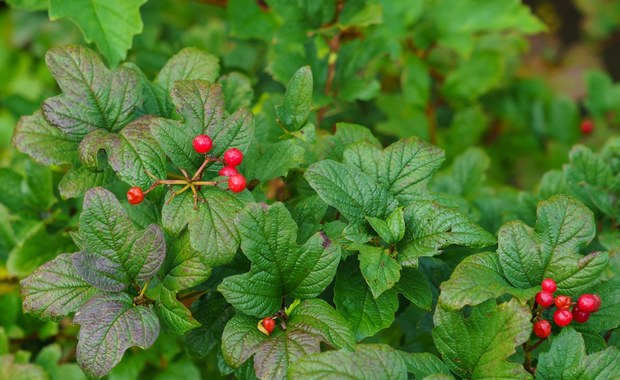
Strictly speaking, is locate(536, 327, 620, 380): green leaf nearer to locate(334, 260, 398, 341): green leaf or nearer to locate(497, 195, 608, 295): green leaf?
locate(497, 195, 608, 295): green leaf

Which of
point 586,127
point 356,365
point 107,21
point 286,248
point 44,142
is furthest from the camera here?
point 586,127

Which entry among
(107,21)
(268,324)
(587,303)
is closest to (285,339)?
(268,324)

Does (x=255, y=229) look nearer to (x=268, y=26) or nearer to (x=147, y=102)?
(x=147, y=102)

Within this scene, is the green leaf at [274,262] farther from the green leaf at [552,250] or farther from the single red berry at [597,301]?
the single red berry at [597,301]

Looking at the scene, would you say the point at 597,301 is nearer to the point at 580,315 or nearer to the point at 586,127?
the point at 580,315

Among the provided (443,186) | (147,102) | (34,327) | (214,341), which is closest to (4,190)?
(34,327)

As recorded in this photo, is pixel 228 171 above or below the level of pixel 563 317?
above

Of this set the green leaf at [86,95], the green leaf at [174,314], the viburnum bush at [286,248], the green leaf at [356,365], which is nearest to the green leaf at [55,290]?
the viburnum bush at [286,248]
